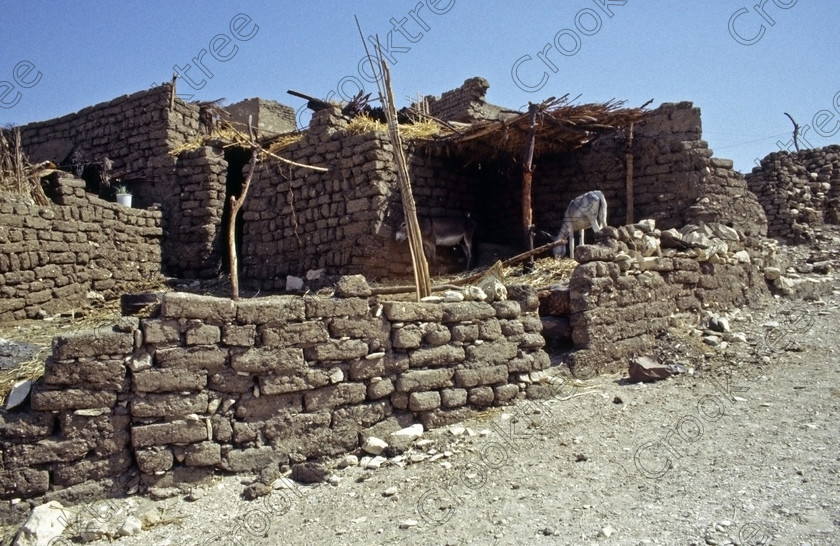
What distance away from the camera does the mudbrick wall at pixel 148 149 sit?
36.9 ft

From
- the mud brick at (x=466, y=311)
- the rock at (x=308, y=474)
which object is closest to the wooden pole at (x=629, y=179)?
the mud brick at (x=466, y=311)

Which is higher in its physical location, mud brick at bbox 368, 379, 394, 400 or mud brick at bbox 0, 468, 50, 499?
mud brick at bbox 368, 379, 394, 400

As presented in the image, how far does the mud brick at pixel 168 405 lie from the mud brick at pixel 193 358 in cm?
17

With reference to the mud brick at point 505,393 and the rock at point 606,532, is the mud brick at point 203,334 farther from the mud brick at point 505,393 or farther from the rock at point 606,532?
the rock at point 606,532

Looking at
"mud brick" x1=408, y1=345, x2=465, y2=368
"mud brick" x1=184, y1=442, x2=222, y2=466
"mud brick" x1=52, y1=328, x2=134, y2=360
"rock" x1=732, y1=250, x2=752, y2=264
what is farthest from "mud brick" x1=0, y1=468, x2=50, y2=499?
"rock" x1=732, y1=250, x2=752, y2=264

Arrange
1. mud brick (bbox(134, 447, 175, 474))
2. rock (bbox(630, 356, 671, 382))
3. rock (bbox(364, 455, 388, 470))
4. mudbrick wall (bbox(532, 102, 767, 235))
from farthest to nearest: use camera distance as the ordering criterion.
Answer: mudbrick wall (bbox(532, 102, 767, 235)), rock (bbox(630, 356, 671, 382)), rock (bbox(364, 455, 388, 470)), mud brick (bbox(134, 447, 175, 474))

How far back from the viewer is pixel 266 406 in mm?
4297

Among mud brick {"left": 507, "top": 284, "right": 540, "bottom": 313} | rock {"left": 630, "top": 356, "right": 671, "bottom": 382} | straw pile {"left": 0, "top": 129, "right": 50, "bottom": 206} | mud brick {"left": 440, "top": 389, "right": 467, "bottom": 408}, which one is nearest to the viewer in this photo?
mud brick {"left": 440, "top": 389, "right": 467, "bottom": 408}

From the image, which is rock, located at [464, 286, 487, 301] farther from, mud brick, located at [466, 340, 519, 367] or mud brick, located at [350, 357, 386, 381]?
mud brick, located at [350, 357, 386, 381]

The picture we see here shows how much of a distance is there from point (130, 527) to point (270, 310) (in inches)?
58.3

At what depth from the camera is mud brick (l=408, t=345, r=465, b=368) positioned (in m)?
4.95

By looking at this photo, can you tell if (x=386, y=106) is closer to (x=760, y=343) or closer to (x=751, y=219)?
(x=760, y=343)

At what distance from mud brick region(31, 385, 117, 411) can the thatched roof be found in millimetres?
6477

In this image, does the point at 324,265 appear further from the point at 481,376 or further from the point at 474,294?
the point at 481,376
